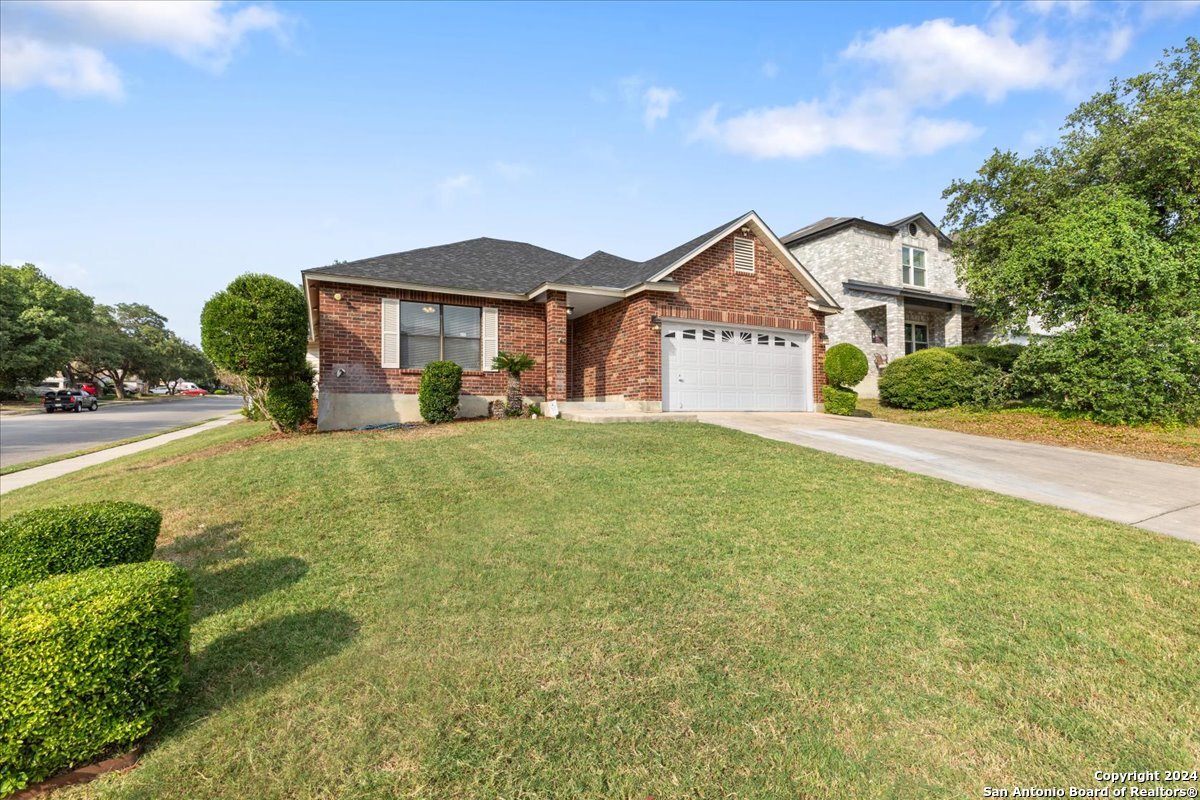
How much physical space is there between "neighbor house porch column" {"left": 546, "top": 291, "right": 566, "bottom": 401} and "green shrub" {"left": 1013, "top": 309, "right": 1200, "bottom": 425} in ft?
37.7

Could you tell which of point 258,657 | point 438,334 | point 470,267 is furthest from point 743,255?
point 258,657

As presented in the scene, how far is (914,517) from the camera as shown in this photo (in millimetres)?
5410

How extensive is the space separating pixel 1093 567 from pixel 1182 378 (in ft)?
33.9

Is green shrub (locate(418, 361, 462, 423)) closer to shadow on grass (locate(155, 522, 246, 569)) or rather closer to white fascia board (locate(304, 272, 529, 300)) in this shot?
white fascia board (locate(304, 272, 529, 300))

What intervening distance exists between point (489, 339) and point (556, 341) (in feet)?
5.67

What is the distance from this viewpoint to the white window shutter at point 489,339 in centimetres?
1370

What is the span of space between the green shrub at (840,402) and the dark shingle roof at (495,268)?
5.68 meters

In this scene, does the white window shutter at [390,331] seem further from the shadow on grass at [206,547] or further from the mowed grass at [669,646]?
the shadow on grass at [206,547]

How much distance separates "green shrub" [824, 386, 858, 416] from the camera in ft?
50.2

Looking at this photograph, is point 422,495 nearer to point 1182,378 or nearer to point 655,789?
point 655,789

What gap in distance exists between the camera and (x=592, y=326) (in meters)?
16.0

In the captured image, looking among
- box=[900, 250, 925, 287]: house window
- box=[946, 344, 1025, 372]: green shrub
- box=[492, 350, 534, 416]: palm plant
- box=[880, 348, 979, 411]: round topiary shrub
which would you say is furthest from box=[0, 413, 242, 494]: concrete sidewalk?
box=[900, 250, 925, 287]: house window

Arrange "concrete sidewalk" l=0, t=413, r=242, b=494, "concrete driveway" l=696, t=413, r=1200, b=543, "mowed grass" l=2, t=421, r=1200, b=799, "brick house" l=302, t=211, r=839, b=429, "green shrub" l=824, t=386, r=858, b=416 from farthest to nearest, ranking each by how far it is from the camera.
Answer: "green shrub" l=824, t=386, r=858, b=416 → "brick house" l=302, t=211, r=839, b=429 → "concrete sidewalk" l=0, t=413, r=242, b=494 → "concrete driveway" l=696, t=413, r=1200, b=543 → "mowed grass" l=2, t=421, r=1200, b=799

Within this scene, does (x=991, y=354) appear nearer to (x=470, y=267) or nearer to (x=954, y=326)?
(x=954, y=326)
